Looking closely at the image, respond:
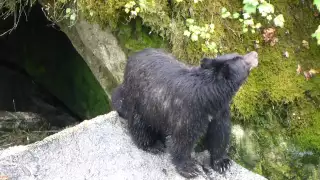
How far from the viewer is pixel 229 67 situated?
3.07m

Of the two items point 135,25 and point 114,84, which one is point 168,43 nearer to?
point 135,25

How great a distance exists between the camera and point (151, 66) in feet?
11.1

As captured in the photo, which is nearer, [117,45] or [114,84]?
[117,45]

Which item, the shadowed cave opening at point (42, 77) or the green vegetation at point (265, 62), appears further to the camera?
the shadowed cave opening at point (42, 77)

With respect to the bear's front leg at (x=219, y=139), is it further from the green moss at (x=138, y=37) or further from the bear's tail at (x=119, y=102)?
the green moss at (x=138, y=37)

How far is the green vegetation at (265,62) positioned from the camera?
4121 mm

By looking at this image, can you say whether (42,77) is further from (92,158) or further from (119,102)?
(92,158)

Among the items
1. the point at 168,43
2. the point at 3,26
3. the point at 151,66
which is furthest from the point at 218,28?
the point at 3,26

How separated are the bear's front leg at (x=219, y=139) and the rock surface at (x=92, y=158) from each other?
0.08 m

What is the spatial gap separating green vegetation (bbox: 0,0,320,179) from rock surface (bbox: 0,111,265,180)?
693 millimetres

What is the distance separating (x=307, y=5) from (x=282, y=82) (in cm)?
82

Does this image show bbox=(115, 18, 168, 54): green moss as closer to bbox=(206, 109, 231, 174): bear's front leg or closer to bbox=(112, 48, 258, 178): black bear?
bbox=(112, 48, 258, 178): black bear

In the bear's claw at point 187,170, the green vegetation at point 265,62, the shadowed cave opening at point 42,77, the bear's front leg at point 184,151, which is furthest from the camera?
the shadowed cave opening at point 42,77

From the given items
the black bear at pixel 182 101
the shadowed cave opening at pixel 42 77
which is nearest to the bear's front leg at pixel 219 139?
the black bear at pixel 182 101
